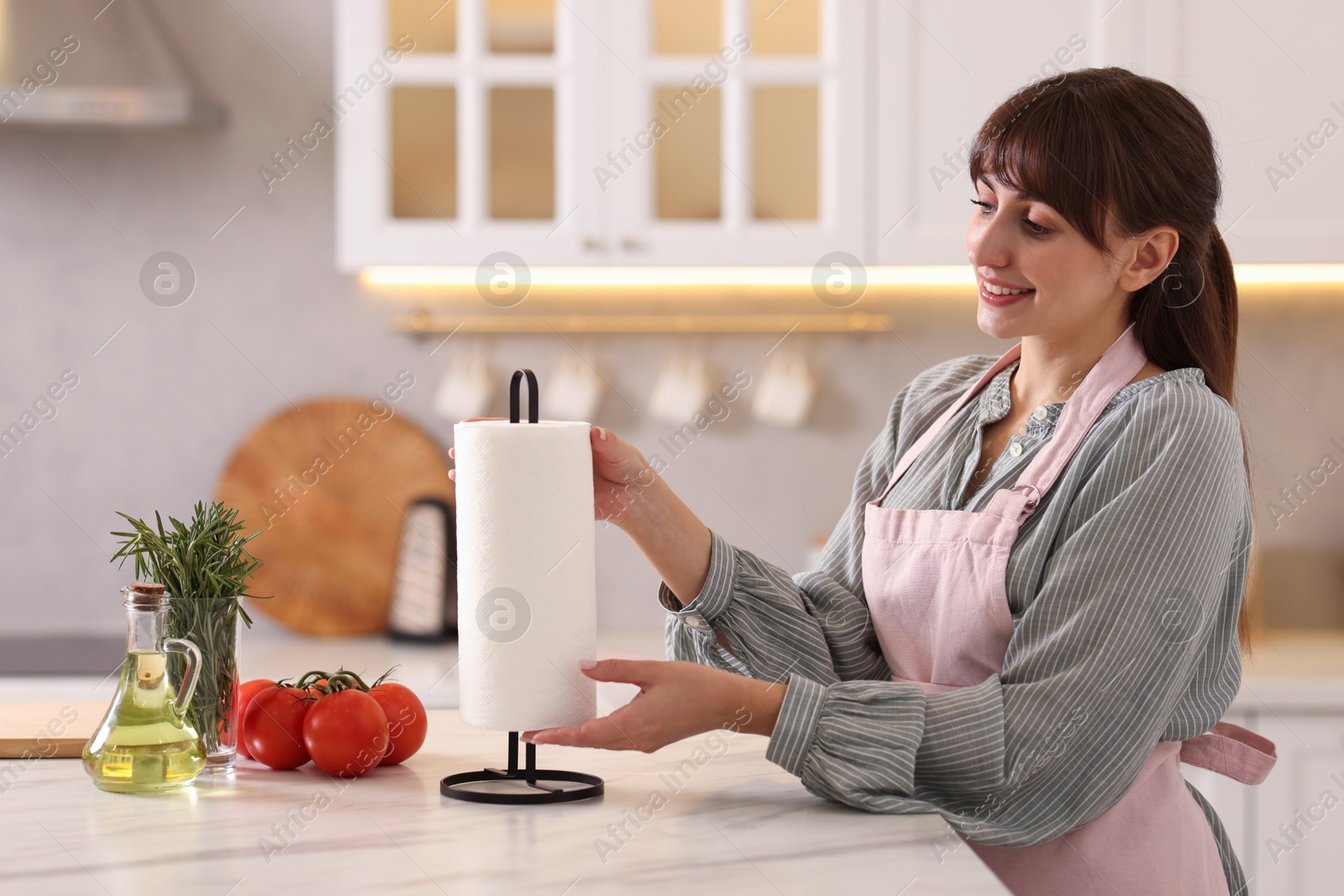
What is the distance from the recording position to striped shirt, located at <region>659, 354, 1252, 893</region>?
35.6 inches

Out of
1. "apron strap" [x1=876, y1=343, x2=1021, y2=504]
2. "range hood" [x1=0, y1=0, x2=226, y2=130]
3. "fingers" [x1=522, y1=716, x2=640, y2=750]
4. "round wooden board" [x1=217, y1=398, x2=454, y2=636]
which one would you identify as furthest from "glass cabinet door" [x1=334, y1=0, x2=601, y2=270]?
"fingers" [x1=522, y1=716, x2=640, y2=750]

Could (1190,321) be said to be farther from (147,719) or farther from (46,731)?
(46,731)

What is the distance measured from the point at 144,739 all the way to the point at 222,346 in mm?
1586

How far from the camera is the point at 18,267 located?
235 centimetres

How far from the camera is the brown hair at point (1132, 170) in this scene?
1.02 meters

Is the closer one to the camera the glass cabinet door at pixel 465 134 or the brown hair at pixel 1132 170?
the brown hair at pixel 1132 170

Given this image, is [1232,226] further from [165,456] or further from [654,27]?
[165,456]

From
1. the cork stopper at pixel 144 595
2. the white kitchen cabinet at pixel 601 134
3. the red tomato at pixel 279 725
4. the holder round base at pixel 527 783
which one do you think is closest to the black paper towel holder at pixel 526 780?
the holder round base at pixel 527 783

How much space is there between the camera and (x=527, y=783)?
3.09 feet

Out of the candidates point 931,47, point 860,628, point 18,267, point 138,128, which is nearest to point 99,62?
point 138,128

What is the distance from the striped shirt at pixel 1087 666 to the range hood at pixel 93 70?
168cm

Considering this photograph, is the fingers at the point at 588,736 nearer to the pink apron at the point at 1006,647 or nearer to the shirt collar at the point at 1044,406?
the pink apron at the point at 1006,647

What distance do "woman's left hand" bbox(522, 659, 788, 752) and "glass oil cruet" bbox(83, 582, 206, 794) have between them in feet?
0.89

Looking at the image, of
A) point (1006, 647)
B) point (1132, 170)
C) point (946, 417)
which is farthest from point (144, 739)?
point (1132, 170)
